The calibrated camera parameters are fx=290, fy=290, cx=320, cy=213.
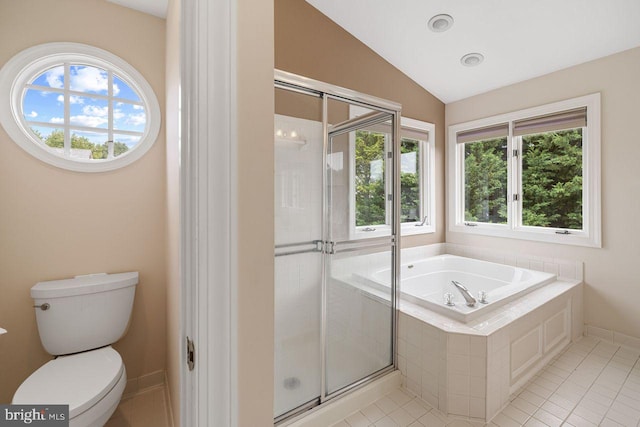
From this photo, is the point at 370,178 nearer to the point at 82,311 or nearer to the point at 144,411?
the point at 82,311

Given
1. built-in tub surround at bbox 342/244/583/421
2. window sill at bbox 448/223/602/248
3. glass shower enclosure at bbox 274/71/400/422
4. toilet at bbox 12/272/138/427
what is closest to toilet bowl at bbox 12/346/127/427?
toilet at bbox 12/272/138/427

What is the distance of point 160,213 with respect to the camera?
2.04m

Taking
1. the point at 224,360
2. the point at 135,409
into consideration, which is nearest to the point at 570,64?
the point at 224,360

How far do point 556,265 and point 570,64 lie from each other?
1.81 metres

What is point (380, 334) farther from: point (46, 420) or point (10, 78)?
point (10, 78)

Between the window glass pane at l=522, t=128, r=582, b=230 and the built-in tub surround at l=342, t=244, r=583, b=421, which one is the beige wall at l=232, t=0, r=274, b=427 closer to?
the built-in tub surround at l=342, t=244, r=583, b=421

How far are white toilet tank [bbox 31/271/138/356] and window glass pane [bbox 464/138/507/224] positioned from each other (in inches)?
133

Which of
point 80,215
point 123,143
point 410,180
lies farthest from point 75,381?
point 410,180

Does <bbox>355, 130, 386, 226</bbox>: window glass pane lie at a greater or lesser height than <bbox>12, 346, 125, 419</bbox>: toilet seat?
greater

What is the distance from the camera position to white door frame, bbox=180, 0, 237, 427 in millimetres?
600

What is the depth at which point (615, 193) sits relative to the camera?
2.40 meters

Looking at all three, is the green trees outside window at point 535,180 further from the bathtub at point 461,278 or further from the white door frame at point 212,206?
the white door frame at point 212,206

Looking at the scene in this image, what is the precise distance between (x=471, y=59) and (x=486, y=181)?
4.24 ft

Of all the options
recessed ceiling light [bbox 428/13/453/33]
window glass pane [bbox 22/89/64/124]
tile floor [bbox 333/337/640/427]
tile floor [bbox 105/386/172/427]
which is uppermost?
recessed ceiling light [bbox 428/13/453/33]
